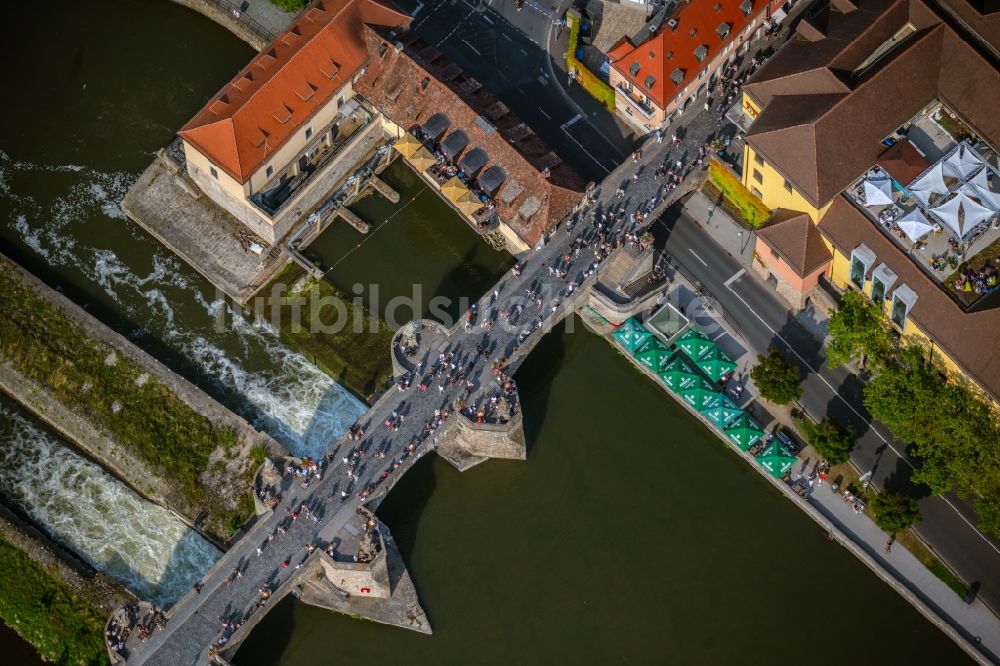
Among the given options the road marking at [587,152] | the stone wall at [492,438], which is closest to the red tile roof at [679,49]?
the road marking at [587,152]

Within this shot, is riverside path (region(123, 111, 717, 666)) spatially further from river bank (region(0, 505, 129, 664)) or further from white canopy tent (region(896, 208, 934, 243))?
white canopy tent (region(896, 208, 934, 243))

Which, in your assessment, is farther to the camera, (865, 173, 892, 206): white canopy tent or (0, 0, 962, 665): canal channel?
(865, 173, 892, 206): white canopy tent

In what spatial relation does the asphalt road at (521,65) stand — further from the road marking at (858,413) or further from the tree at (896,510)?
the tree at (896,510)

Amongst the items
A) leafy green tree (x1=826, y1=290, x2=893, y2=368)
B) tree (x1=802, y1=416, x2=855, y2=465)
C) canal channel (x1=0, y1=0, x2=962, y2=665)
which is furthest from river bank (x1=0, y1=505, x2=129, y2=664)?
leafy green tree (x1=826, y1=290, x2=893, y2=368)

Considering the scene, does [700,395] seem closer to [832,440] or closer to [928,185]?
[832,440]

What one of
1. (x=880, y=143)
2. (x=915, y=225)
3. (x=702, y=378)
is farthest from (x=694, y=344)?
(x=880, y=143)
